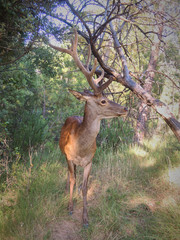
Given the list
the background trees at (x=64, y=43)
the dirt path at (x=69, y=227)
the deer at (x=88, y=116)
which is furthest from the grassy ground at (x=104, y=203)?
the background trees at (x=64, y=43)

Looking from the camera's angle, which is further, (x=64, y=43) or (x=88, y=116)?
(x=64, y=43)

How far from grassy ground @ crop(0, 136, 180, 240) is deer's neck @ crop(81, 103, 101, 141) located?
115 cm

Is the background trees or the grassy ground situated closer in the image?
the grassy ground

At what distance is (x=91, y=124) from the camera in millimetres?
3758

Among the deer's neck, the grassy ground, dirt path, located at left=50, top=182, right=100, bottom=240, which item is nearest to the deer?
the deer's neck

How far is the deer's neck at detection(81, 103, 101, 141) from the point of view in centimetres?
375

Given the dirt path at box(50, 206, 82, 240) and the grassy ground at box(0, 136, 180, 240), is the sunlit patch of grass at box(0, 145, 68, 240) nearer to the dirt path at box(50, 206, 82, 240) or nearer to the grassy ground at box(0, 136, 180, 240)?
the grassy ground at box(0, 136, 180, 240)

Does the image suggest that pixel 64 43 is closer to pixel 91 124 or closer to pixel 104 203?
pixel 91 124

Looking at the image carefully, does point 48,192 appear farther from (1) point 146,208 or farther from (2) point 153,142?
(2) point 153,142

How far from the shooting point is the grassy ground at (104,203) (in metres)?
3.04

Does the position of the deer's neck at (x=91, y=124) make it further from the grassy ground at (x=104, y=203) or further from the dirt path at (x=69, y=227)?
the dirt path at (x=69, y=227)

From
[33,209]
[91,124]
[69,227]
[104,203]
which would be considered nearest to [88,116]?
[91,124]

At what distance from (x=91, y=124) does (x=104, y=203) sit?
1331 millimetres

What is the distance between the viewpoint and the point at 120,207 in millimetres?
3928
